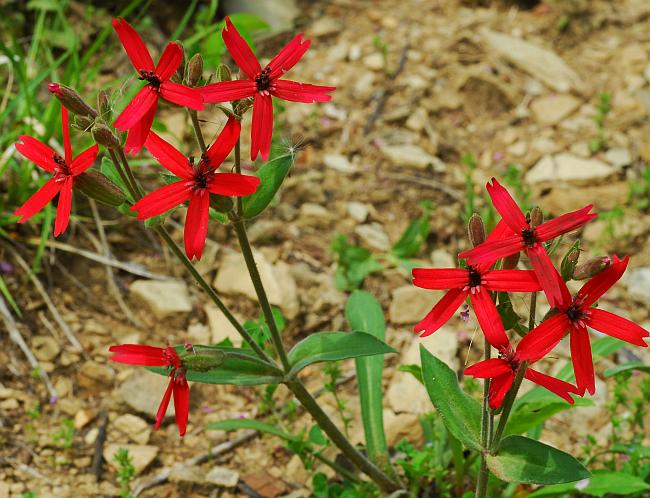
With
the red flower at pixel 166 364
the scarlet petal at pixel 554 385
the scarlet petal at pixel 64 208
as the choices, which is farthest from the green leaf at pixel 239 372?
the scarlet petal at pixel 554 385

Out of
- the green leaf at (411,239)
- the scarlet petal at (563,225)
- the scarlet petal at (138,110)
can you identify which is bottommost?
the scarlet petal at (563,225)

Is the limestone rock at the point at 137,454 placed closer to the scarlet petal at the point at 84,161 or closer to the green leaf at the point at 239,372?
the green leaf at the point at 239,372

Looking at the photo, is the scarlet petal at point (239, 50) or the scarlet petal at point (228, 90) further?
the scarlet petal at point (239, 50)

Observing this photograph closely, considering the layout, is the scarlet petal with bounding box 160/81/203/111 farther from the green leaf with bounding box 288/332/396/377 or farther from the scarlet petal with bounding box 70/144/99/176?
the green leaf with bounding box 288/332/396/377

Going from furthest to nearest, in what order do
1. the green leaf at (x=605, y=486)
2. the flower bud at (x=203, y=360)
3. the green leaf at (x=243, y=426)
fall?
1. the green leaf at (x=243, y=426)
2. the green leaf at (x=605, y=486)
3. the flower bud at (x=203, y=360)

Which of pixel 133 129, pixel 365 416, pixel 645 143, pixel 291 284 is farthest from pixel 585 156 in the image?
pixel 133 129

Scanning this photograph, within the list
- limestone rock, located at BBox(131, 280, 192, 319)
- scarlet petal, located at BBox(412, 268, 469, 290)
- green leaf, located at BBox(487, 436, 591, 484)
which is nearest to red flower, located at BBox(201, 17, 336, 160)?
scarlet petal, located at BBox(412, 268, 469, 290)

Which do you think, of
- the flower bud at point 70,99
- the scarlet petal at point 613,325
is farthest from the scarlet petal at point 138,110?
the scarlet petal at point 613,325

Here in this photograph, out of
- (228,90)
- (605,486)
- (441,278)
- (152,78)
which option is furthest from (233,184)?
(605,486)

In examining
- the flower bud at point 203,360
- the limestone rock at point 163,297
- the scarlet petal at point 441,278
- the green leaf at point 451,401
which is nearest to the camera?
the scarlet petal at point 441,278

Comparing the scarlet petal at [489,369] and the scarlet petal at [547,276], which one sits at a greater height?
the scarlet petal at [547,276]
